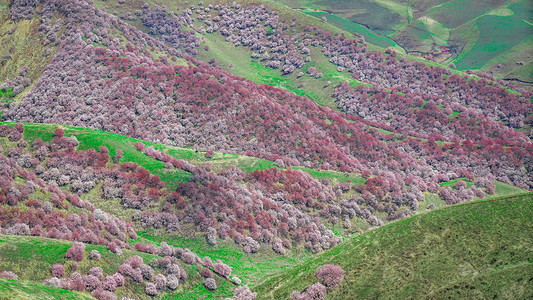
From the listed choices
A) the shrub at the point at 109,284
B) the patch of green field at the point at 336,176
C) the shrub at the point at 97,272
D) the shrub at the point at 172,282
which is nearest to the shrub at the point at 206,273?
the shrub at the point at 172,282

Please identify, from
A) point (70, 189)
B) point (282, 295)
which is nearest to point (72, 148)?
point (70, 189)

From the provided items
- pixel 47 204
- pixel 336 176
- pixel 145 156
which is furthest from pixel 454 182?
pixel 47 204

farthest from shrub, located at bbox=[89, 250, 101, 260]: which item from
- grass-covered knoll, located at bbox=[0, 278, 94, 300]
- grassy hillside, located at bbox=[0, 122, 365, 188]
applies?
grassy hillside, located at bbox=[0, 122, 365, 188]

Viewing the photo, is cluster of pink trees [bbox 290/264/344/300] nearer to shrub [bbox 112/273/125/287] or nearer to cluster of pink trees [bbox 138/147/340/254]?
shrub [bbox 112/273/125/287]

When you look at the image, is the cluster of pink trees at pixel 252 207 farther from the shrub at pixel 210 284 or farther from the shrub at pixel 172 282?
the shrub at pixel 172 282

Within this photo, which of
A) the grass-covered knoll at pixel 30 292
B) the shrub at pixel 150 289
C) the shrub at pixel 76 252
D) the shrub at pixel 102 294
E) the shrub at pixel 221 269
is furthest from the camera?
the shrub at pixel 221 269

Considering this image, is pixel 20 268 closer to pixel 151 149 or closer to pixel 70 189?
pixel 70 189

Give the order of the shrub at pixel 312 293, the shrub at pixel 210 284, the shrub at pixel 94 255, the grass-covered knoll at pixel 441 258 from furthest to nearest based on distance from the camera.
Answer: the shrub at pixel 210 284
the shrub at pixel 94 255
the shrub at pixel 312 293
the grass-covered knoll at pixel 441 258
